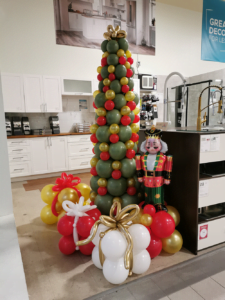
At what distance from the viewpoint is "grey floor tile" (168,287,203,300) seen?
→ 4.37ft

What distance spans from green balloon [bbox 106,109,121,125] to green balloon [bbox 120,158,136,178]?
34 cm

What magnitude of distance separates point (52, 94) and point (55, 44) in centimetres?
116

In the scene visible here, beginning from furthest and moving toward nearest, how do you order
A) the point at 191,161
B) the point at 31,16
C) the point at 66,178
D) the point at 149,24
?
the point at 149,24 → the point at 31,16 → the point at 66,178 → the point at 191,161

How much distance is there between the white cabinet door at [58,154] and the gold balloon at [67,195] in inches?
95.8

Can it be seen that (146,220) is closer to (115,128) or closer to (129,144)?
(129,144)

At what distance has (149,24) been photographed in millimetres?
5539

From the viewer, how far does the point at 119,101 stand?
1.85 meters

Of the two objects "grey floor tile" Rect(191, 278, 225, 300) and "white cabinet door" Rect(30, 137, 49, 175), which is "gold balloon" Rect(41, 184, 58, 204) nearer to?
"grey floor tile" Rect(191, 278, 225, 300)

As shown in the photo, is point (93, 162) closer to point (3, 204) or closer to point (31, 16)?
point (3, 204)

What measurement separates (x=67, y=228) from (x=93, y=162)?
0.61 m

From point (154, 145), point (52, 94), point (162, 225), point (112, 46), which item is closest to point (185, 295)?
point (162, 225)

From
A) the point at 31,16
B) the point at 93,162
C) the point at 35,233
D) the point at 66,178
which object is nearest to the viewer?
the point at 93,162

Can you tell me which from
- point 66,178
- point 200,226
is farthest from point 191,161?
point 66,178

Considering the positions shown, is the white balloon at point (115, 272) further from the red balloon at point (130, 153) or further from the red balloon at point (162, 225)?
the red balloon at point (130, 153)
